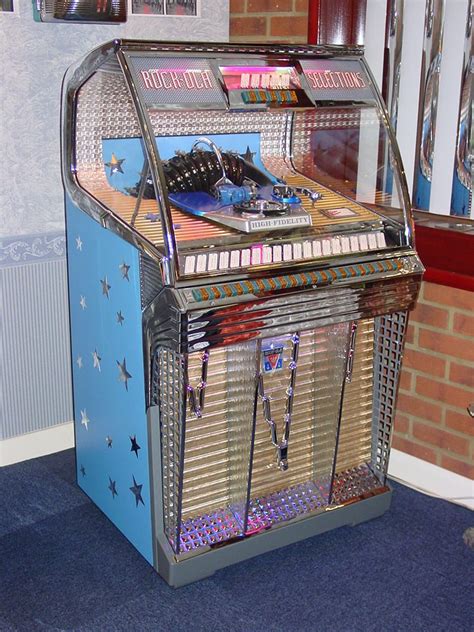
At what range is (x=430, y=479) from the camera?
307cm

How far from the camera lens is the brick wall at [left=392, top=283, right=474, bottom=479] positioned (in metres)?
2.89

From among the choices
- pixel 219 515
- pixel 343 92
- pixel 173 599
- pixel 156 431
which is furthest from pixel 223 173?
pixel 173 599

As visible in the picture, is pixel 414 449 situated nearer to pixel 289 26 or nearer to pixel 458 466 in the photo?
pixel 458 466

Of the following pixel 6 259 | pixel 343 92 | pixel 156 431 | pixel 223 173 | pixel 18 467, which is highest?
pixel 343 92

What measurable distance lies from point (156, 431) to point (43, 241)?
3.62 ft

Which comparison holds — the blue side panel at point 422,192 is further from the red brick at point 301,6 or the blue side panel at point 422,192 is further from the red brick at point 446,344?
the red brick at point 301,6

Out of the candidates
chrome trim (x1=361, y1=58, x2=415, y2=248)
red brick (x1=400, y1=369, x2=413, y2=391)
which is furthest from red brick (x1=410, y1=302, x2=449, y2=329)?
chrome trim (x1=361, y1=58, x2=415, y2=248)

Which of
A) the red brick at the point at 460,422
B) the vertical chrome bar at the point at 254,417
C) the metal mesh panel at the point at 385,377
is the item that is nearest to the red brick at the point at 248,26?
the metal mesh panel at the point at 385,377

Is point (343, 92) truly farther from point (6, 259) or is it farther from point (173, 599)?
point (173, 599)

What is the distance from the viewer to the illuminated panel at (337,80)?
2.44 meters

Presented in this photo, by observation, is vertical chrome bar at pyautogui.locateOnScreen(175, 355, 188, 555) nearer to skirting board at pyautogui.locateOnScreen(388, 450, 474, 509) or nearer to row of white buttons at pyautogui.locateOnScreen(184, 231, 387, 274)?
row of white buttons at pyautogui.locateOnScreen(184, 231, 387, 274)

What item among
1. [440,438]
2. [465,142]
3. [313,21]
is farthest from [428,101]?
[440,438]

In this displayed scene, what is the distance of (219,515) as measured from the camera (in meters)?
2.56

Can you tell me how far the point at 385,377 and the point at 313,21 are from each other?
4.68 feet
